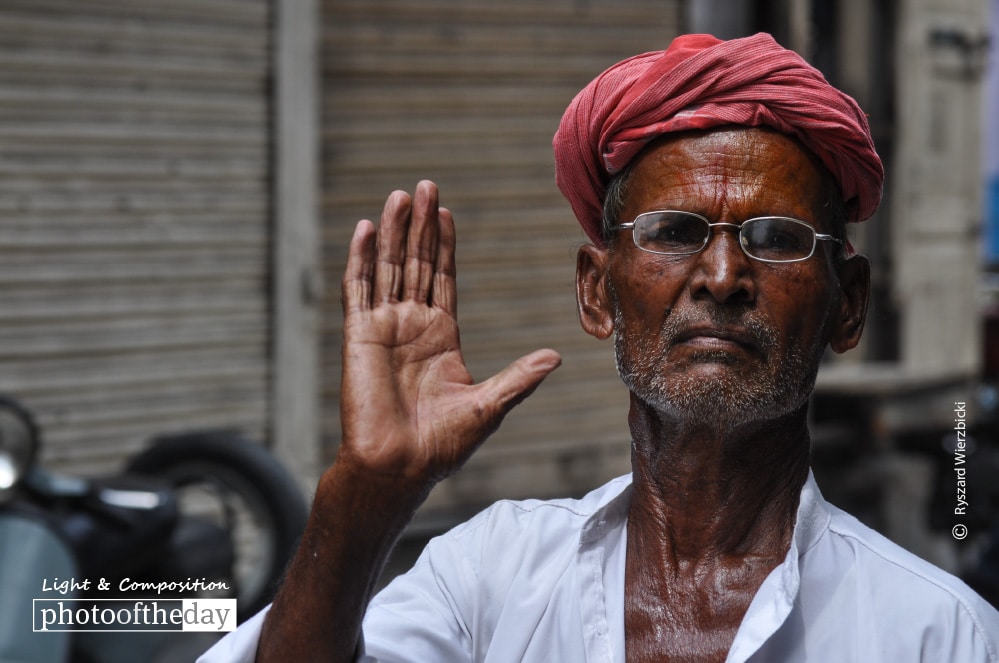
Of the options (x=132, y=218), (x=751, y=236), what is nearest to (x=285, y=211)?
(x=132, y=218)

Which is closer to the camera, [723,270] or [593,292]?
[723,270]

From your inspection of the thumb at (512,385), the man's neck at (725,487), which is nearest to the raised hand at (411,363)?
the thumb at (512,385)

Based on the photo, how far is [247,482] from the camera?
4254 mm

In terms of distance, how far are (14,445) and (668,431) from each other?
2228 millimetres

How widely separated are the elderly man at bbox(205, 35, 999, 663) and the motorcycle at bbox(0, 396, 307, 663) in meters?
1.50

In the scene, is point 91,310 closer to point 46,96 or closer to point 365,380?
point 46,96

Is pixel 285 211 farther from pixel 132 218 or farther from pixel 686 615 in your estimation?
pixel 686 615

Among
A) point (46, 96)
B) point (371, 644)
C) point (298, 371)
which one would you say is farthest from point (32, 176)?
point (371, 644)

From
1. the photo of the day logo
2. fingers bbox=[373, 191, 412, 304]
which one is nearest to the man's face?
fingers bbox=[373, 191, 412, 304]

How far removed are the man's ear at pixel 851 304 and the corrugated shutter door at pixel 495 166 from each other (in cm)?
423

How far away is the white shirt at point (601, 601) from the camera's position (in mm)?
1617

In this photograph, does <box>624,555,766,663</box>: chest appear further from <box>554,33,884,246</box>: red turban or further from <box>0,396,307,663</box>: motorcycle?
<box>0,396,307,663</box>: motorcycle

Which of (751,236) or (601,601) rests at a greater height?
(751,236)

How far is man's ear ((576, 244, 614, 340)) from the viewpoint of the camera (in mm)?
2031
